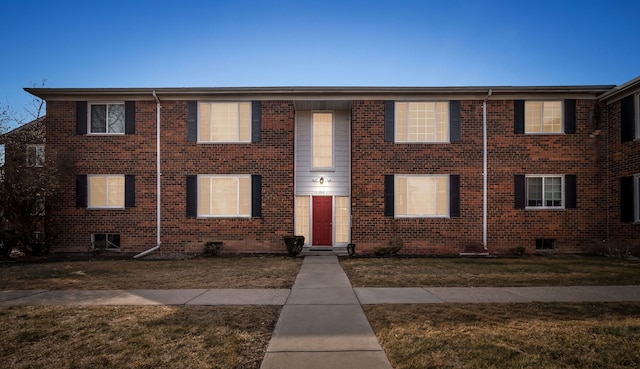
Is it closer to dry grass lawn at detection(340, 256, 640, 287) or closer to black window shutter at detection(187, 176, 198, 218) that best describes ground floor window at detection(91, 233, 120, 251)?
black window shutter at detection(187, 176, 198, 218)

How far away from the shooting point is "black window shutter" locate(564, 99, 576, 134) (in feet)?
42.1

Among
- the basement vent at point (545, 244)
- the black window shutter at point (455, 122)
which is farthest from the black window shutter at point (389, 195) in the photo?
the basement vent at point (545, 244)

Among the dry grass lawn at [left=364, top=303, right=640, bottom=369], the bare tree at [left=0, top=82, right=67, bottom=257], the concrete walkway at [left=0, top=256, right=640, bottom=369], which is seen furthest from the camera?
the bare tree at [left=0, top=82, right=67, bottom=257]

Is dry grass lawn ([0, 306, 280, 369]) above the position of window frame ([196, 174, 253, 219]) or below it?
below

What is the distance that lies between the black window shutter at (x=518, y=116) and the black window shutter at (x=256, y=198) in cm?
1024

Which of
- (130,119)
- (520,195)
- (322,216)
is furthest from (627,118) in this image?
(130,119)

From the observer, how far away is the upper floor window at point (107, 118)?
13141mm

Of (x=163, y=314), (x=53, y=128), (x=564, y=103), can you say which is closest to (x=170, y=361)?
(x=163, y=314)

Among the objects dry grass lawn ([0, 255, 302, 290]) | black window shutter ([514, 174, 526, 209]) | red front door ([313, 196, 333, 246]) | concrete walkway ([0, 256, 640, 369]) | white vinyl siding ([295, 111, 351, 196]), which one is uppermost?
white vinyl siding ([295, 111, 351, 196])

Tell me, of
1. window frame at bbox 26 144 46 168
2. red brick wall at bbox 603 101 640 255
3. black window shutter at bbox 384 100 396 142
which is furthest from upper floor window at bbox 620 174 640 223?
window frame at bbox 26 144 46 168

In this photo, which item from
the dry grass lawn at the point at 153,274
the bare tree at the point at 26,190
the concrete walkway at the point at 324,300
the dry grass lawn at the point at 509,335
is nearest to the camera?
the dry grass lawn at the point at 509,335

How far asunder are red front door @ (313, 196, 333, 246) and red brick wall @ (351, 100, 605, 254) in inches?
46.4

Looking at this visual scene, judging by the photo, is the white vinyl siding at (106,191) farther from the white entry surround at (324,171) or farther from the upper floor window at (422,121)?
the upper floor window at (422,121)

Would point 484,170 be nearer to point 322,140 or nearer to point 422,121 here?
point 422,121
